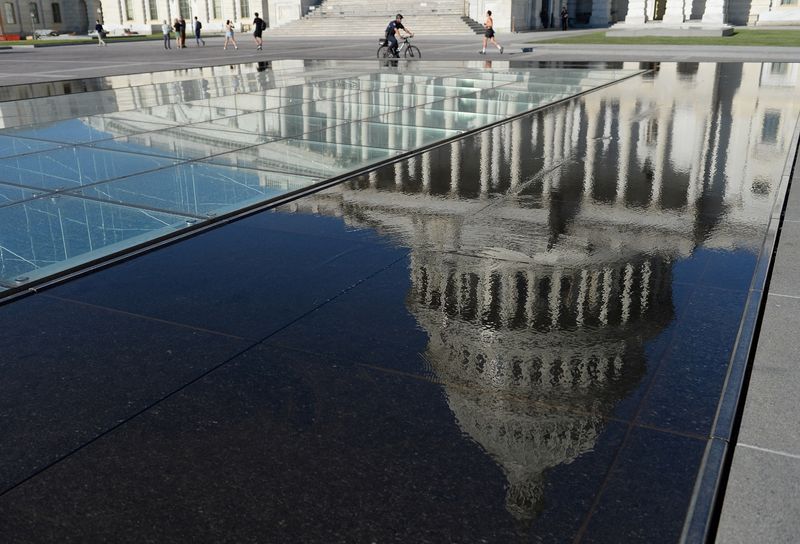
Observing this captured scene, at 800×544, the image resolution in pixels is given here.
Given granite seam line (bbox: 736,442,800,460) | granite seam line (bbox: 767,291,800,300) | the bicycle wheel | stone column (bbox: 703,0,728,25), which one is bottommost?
granite seam line (bbox: 736,442,800,460)

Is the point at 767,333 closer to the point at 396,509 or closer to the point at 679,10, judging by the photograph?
the point at 396,509

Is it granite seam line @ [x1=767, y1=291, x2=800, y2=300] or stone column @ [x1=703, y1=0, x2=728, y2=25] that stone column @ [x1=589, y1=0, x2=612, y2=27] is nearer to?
stone column @ [x1=703, y1=0, x2=728, y2=25]

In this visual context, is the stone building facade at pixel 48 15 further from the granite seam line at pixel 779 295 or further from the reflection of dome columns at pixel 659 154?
the granite seam line at pixel 779 295

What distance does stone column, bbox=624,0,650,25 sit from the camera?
56.5m

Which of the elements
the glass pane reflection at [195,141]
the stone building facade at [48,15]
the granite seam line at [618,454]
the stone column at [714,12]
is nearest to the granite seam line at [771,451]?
the granite seam line at [618,454]

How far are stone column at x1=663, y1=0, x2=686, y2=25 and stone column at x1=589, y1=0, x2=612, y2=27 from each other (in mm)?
14052

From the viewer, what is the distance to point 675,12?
2184 inches

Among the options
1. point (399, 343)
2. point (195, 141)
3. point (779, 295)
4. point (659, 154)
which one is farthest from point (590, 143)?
point (399, 343)

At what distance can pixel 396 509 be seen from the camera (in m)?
3.33

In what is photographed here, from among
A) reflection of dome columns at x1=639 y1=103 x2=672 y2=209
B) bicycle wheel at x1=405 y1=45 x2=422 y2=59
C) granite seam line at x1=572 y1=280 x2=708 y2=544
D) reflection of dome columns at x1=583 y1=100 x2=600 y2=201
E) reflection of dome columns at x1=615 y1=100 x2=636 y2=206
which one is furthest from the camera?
bicycle wheel at x1=405 y1=45 x2=422 y2=59

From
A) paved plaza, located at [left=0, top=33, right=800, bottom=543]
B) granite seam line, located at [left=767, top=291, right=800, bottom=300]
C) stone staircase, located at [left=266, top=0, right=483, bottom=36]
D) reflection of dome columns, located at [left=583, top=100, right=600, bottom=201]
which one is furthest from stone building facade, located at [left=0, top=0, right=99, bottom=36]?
granite seam line, located at [left=767, top=291, right=800, bottom=300]

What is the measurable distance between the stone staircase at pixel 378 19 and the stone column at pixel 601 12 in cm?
1514

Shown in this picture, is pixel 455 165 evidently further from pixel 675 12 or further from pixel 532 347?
pixel 675 12

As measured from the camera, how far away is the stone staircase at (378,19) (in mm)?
57906
